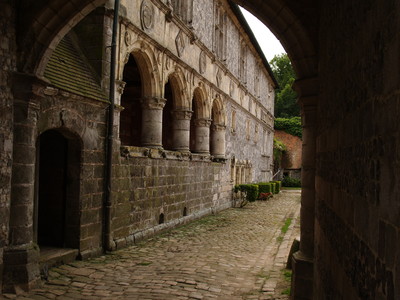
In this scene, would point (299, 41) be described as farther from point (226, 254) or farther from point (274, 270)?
point (226, 254)

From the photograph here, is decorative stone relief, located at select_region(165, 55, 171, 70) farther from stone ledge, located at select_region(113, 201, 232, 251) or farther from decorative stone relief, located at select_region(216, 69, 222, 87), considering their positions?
decorative stone relief, located at select_region(216, 69, 222, 87)

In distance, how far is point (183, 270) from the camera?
7188 millimetres

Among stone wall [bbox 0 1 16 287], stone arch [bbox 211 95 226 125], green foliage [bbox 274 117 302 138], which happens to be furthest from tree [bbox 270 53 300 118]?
stone wall [bbox 0 1 16 287]

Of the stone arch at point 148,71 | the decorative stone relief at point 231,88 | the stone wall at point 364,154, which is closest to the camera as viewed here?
the stone wall at point 364,154

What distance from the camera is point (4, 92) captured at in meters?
5.54

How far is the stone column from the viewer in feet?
17.8

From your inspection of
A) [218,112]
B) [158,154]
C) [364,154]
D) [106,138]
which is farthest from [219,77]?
[364,154]

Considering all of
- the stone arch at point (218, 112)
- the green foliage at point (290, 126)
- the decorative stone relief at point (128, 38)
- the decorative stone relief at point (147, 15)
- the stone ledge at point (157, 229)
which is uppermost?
the green foliage at point (290, 126)

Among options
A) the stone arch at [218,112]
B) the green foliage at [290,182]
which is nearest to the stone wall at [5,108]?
the stone arch at [218,112]

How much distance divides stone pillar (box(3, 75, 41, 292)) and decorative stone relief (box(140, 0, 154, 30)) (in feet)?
15.5

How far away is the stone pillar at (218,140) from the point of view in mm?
17281

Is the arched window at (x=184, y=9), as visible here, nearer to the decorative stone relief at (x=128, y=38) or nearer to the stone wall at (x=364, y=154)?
the decorative stone relief at (x=128, y=38)

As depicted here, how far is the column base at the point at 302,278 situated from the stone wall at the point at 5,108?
3795 mm

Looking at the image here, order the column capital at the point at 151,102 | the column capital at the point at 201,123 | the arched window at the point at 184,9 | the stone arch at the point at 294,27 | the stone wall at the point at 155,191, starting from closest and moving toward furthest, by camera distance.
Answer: the stone arch at the point at 294,27, the stone wall at the point at 155,191, the column capital at the point at 151,102, the arched window at the point at 184,9, the column capital at the point at 201,123
